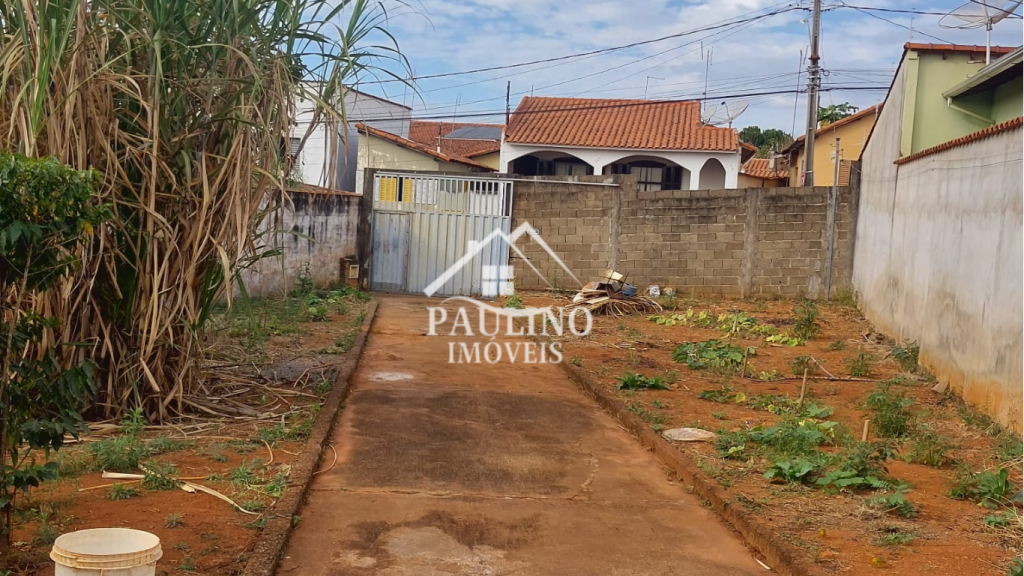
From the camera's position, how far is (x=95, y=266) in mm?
5672

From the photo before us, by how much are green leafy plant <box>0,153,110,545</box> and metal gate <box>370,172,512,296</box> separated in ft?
41.9

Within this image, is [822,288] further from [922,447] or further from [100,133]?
[100,133]

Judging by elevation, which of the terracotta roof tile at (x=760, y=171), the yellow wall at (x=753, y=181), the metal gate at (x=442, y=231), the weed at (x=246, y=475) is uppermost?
the terracotta roof tile at (x=760, y=171)

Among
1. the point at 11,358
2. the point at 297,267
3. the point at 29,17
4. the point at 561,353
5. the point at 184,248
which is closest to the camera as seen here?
the point at 11,358

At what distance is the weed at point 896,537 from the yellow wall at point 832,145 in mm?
22412

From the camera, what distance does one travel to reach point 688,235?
16172 millimetres

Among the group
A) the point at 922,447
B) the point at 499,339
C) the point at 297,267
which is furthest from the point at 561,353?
the point at 297,267

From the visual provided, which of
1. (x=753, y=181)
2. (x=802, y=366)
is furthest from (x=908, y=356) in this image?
(x=753, y=181)

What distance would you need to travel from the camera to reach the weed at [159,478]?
4828mm

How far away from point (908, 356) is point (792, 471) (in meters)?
5.06

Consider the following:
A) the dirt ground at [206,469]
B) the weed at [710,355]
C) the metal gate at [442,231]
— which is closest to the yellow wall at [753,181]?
the metal gate at [442,231]

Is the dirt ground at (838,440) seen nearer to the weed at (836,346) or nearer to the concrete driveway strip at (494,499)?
the weed at (836,346)

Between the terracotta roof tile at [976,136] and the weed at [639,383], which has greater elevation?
the terracotta roof tile at [976,136]

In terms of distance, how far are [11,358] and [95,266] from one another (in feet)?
7.31
